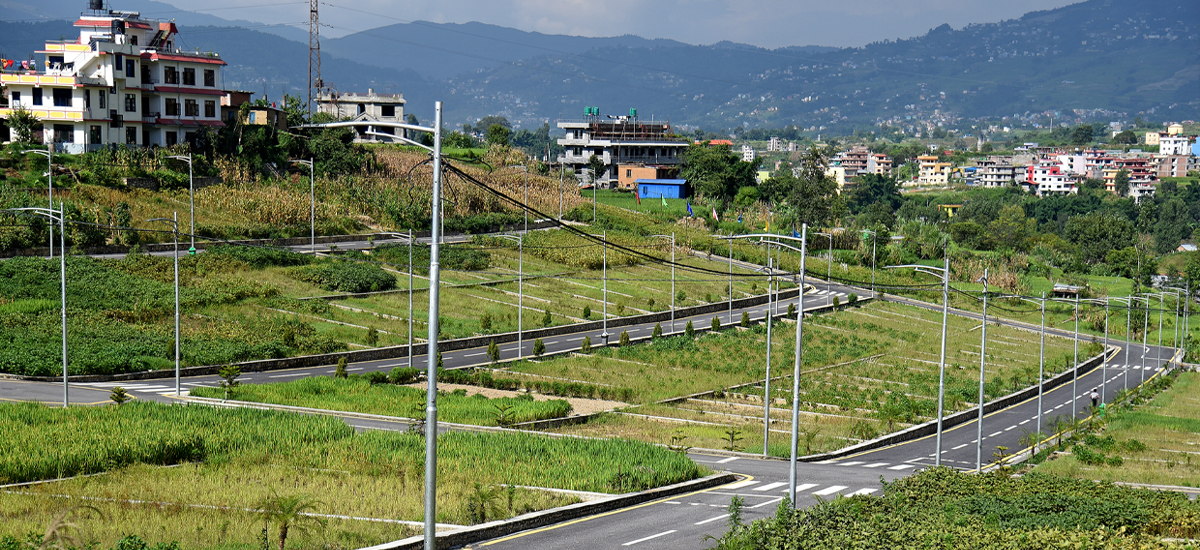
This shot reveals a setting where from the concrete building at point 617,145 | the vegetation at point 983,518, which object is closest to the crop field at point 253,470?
the vegetation at point 983,518

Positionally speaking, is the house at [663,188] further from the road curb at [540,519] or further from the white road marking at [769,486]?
the road curb at [540,519]

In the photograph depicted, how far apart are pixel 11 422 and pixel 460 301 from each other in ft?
132

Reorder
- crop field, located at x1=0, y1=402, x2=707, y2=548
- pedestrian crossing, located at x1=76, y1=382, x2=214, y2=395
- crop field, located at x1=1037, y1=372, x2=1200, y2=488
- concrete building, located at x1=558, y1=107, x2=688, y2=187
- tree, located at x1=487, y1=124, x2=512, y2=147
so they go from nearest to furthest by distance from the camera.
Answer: crop field, located at x1=0, y1=402, x2=707, y2=548 < crop field, located at x1=1037, y1=372, x2=1200, y2=488 < pedestrian crossing, located at x1=76, y1=382, x2=214, y2=395 < tree, located at x1=487, y1=124, x2=512, y2=147 < concrete building, located at x1=558, y1=107, x2=688, y2=187

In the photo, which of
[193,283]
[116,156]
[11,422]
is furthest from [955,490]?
[116,156]

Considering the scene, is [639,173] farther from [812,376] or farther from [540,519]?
[540,519]

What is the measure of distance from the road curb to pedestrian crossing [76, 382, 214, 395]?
24.8 metres

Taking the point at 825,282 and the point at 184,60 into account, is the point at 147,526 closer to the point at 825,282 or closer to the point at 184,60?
the point at 184,60

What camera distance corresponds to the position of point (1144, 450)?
4778cm

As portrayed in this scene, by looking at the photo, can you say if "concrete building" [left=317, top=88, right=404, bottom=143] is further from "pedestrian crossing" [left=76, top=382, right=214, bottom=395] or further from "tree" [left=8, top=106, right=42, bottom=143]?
"pedestrian crossing" [left=76, top=382, right=214, bottom=395]

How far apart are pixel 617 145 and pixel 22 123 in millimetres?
93999

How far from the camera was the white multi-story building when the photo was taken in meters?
80.2

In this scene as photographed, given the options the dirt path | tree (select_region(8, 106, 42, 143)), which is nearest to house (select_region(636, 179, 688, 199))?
tree (select_region(8, 106, 42, 143))

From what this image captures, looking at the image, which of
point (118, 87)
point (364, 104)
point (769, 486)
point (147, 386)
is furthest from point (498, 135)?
point (769, 486)

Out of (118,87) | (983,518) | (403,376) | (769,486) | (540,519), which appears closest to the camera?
(983,518)
